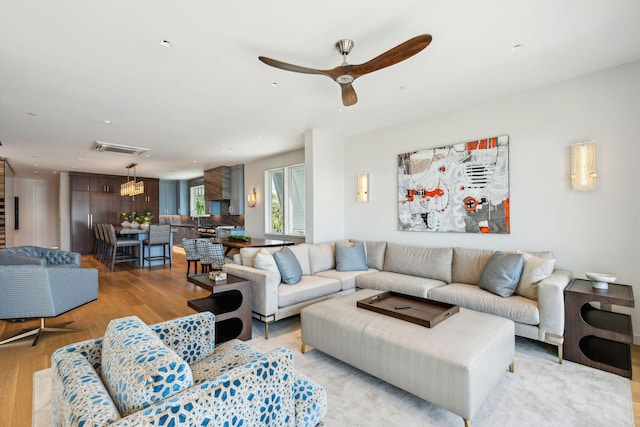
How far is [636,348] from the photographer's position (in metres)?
2.87

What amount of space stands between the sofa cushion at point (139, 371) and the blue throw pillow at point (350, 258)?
331 centimetres

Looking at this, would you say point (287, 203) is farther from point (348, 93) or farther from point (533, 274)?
point (533, 274)

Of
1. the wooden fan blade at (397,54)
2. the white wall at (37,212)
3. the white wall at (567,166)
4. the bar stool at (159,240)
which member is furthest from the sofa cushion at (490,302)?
the white wall at (37,212)

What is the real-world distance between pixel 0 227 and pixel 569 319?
9709 mm

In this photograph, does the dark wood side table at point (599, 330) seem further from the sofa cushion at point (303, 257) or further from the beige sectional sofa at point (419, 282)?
the sofa cushion at point (303, 257)

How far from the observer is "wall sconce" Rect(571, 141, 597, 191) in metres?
3.07

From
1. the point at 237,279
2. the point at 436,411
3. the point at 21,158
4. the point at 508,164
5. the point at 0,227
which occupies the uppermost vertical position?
the point at 21,158

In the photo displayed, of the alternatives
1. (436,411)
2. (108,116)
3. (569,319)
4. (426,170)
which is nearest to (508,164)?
(426,170)

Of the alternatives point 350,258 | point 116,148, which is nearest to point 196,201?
point 116,148

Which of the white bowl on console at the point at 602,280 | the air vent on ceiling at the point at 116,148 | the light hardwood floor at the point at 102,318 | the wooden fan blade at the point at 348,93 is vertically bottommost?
the light hardwood floor at the point at 102,318

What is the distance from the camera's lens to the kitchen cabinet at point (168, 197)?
38.5 feet

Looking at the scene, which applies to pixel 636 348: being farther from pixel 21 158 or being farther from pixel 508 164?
pixel 21 158

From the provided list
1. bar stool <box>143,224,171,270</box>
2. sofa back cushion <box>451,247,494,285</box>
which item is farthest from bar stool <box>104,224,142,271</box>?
sofa back cushion <box>451,247,494,285</box>

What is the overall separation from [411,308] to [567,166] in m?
2.41
